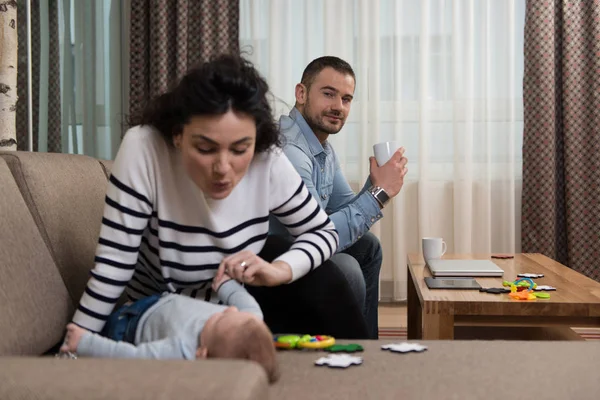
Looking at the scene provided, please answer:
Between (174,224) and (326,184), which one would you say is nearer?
(174,224)

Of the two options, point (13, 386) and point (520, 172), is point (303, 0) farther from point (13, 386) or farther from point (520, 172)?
point (13, 386)

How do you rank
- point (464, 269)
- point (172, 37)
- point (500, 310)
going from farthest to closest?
point (172, 37)
point (464, 269)
point (500, 310)

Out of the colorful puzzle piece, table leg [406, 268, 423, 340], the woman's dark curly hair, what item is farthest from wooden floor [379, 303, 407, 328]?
the woman's dark curly hair

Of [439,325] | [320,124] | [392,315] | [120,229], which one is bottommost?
[392,315]

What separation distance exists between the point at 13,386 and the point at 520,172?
3659 mm

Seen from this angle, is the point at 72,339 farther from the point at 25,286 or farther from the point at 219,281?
the point at 219,281

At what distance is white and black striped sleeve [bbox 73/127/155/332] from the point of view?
1322 mm

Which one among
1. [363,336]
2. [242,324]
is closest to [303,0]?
[363,336]

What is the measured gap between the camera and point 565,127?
3934 mm

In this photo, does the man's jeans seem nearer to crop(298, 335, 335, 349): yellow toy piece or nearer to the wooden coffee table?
the wooden coffee table

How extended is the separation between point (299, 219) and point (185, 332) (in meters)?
0.49

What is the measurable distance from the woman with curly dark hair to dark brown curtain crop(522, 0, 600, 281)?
2.65 metres

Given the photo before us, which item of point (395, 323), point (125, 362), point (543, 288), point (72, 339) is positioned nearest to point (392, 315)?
point (395, 323)

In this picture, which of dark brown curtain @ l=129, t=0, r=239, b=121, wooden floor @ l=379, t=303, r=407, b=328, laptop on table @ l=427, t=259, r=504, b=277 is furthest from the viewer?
dark brown curtain @ l=129, t=0, r=239, b=121
